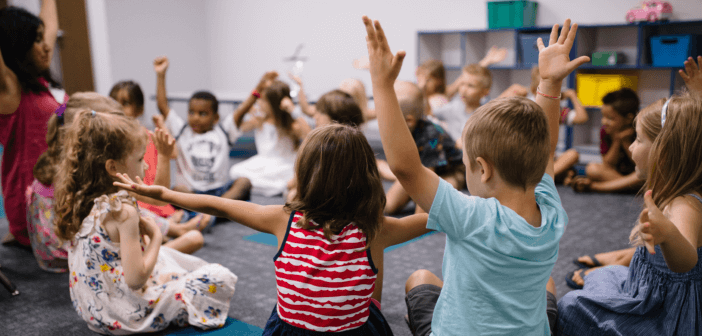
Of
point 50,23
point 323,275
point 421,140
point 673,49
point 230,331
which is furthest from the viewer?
point 673,49

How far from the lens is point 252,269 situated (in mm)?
2328

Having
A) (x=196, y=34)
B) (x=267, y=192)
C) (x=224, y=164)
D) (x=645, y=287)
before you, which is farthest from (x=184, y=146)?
(x=196, y=34)

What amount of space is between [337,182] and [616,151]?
3100mm

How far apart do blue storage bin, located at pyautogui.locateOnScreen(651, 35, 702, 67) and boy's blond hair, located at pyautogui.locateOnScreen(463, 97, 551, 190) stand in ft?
12.5

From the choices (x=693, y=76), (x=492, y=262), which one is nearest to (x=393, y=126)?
(x=492, y=262)

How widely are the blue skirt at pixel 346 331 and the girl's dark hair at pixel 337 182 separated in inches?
9.6

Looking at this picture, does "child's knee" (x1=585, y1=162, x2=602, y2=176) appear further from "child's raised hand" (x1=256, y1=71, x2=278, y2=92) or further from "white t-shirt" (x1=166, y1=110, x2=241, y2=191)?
"white t-shirt" (x1=166, y1=110, x2=241, y2=191)

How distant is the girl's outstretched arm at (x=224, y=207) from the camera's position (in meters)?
1.16

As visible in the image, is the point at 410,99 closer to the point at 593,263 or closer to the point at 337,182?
the point at 593,263

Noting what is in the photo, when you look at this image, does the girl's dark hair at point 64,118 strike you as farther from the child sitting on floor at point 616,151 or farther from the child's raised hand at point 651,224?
the child sitting on floor at point 616,151

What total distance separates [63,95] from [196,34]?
17.7 ft

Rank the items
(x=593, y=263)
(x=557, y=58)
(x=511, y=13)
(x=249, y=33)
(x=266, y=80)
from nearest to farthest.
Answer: (x=557, y=58) → (x=593, y=263) → (x=266, y=80) → (x=511, y=13) → (x=249, y=33)

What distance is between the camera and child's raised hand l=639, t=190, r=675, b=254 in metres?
1.00

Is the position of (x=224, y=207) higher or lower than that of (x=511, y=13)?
lower
